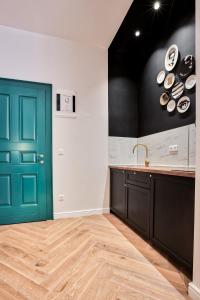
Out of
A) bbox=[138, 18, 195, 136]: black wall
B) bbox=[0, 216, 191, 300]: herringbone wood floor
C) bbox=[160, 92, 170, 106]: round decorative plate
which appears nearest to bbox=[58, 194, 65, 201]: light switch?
bbox=[0, 216, 191, 300]: herringbone wood floor

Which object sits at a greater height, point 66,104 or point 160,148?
point 66,104

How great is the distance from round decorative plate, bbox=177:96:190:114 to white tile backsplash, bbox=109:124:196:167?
0.78ft

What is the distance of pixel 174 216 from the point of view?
1639 millimetres

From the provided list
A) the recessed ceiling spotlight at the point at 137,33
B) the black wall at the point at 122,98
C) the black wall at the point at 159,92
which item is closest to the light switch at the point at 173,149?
the black wall at the point at 159,92

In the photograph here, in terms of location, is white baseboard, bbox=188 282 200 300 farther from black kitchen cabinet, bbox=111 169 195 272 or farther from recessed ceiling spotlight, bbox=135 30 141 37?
recessed ceiling spotlight, bbox=135 30 141 37

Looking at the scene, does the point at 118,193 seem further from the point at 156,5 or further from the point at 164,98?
the point at 156,5

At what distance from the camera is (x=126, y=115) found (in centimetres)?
342

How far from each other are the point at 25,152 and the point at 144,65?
2657 millimetres

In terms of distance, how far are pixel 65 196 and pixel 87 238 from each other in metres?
0.94

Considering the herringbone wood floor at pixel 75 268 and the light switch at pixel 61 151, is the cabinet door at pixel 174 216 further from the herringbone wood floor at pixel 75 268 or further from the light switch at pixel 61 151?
the light switch at pixel 61 151

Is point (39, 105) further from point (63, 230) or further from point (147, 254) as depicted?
point (147, 254)

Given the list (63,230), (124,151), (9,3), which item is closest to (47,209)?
(63,230)

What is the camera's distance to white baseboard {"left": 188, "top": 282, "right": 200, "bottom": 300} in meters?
1.26

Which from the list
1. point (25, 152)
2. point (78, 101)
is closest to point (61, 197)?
point (25, 152)
